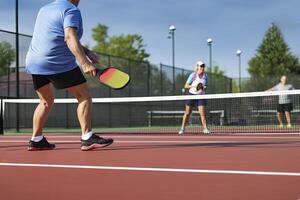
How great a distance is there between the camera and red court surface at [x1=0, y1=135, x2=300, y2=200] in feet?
9.96

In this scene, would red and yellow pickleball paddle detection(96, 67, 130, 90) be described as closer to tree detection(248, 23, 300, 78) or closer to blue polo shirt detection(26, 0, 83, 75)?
blue polo shirt detection(26, 0, 83, 75)

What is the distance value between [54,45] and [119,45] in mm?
47586

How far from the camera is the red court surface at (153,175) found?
9.96ft

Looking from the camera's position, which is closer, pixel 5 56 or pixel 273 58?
pixel 5 56

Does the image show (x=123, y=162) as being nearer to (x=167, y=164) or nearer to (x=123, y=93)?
(x=167, y=164)

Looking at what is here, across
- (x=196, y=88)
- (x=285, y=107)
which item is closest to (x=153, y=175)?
(x=196, y=88)

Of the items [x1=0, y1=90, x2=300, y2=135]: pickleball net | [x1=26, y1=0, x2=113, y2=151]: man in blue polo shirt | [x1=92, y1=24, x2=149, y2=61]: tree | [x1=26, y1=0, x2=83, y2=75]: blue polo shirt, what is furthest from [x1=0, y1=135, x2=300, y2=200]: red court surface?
[x1=92, y1=24, x2=149, y2=61]: tree

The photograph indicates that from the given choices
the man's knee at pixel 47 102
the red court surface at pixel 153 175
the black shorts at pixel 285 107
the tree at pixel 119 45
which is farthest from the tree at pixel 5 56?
the tree at pixel 119 45

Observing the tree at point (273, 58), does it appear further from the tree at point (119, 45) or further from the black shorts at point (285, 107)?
the black shorts at point (285, 107)

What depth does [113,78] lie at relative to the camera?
600 centimetres

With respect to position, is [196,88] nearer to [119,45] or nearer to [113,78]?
[113,78]

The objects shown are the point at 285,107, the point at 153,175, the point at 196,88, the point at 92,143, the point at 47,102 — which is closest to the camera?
the point at 153,175

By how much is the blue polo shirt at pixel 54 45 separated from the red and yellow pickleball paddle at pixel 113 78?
0.39m

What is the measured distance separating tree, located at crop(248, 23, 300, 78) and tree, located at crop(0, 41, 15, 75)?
45.4 m
